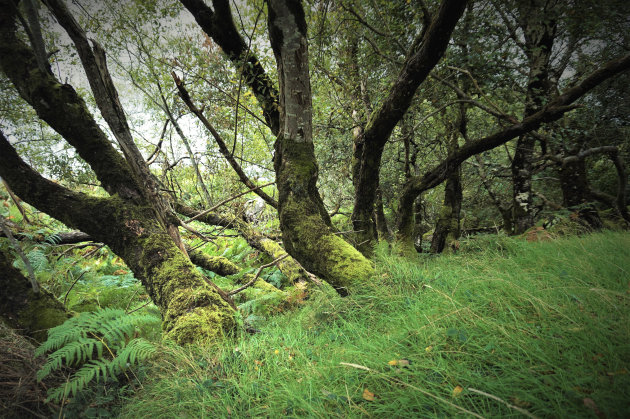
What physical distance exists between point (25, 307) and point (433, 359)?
3.47 meters

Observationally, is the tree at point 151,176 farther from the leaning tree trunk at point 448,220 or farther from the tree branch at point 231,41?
the leaning tree trunk at point 448,220

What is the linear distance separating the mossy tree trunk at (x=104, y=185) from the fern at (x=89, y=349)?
0.52m

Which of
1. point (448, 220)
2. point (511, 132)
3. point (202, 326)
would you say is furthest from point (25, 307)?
point (448, 220)

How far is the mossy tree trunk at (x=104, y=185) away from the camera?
2.51 metres

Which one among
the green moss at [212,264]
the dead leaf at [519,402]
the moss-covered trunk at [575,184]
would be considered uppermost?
the moss-covered trunk at [575,184]

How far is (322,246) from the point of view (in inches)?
110

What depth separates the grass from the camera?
104 cm

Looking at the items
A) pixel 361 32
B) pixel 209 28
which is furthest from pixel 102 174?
pixel 361 32

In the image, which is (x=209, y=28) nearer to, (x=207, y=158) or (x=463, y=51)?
(x=207, y=158)

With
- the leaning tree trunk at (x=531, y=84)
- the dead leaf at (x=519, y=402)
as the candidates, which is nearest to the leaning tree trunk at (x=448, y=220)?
the leaning tree trunk at (x=531, y=84)

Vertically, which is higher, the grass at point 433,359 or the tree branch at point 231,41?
the tree branch at point 231,41

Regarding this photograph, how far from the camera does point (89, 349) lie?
1.60 m

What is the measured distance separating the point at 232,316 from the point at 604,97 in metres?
9.89

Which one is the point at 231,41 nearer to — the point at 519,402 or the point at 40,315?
the point at 40,315
